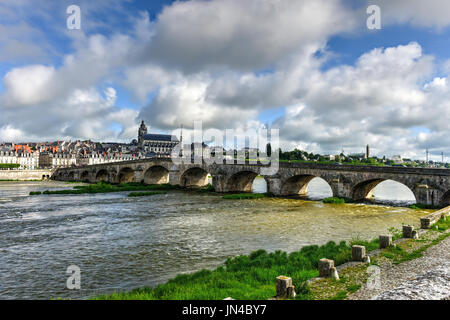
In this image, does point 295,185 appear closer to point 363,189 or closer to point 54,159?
point 363,189

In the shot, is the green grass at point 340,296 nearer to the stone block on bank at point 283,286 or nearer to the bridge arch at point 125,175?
the stone block on bank at point 283,286

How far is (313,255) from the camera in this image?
12.4 meters

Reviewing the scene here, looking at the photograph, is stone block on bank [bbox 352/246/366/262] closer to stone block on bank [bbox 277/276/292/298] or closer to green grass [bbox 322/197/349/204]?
stone block on bank [bbox 277/276/292/298]

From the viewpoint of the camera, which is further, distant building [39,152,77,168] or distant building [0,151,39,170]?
distant building [39,152,77,168]

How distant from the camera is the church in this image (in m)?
162

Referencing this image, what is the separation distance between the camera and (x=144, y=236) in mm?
18469

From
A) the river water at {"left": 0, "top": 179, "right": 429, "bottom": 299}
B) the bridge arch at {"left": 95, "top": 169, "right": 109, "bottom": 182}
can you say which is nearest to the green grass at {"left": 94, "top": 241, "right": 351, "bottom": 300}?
the river water at {"left": 0, "top": 179, "right": 429, "bottom": 299}

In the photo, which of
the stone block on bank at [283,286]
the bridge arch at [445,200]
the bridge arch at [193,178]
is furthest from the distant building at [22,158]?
the stone block on bank at [283,286]

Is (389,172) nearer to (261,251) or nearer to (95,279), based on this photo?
(261,251)

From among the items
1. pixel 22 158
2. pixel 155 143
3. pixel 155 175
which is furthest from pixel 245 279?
pixel 155 143

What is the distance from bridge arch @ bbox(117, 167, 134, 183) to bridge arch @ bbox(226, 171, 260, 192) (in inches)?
1166

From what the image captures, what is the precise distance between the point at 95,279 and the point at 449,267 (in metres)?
11.5

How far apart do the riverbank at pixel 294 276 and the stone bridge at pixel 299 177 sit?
50.3ft
